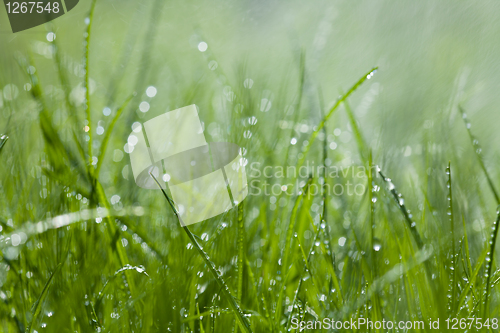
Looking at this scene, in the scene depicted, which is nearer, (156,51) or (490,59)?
(490,59)

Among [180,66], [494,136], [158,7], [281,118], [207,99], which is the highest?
[158,7]

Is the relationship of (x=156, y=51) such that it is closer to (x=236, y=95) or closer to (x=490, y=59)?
(x=236, y=95)

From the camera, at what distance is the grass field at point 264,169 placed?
38 centimetres

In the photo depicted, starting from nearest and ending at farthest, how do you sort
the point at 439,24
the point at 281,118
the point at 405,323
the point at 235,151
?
the point at 405,323
the point at 235,151
the point at 281,118
the point at 439,24

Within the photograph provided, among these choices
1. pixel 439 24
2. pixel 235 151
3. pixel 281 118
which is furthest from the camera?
pixel 439 24

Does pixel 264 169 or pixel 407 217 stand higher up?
pixel 264 169

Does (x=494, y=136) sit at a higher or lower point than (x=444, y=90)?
lower

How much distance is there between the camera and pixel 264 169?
2.04 ft

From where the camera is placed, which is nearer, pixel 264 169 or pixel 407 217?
pixel 407 217

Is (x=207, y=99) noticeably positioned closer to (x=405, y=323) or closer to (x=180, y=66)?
(x=180, y=66)

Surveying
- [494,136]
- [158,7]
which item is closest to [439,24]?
[494,136]

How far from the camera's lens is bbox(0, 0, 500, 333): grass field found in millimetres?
376

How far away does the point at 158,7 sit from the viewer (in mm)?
869

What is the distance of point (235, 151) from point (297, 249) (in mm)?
210
